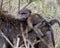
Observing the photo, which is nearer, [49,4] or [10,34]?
[10,34]

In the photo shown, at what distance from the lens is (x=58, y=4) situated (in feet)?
14.8

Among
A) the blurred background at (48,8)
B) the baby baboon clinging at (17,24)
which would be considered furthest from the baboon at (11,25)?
the blurred background at (48,8)

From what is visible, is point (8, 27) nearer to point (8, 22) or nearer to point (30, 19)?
point (8, 22)

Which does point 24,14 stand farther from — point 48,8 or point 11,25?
point 48,8

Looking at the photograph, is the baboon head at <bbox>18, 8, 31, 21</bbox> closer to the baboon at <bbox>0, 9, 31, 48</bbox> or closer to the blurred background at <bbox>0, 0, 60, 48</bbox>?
the baboon at <bbox>0, 9, 31, 48</bbox>

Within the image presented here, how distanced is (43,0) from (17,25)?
2014mm

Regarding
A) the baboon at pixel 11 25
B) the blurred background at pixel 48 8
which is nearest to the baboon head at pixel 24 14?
the baboon at pixel 11 25

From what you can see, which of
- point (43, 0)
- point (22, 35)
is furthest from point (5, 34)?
point (43, 0)

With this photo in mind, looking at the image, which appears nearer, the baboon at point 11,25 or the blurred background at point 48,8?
the baboon at point 11,25

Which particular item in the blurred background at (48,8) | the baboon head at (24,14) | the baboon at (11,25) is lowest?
the blurred background at (48,8)

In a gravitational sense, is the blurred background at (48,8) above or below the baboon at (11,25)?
below

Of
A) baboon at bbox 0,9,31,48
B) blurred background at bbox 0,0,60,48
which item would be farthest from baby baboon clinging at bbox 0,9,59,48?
blurred background at bbox 0,0,60,48

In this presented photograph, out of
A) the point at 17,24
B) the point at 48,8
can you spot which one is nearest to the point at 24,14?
the point at 17,24

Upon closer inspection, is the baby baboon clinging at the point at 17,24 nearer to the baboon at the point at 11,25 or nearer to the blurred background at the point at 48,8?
the baboon at the point at 11,25
